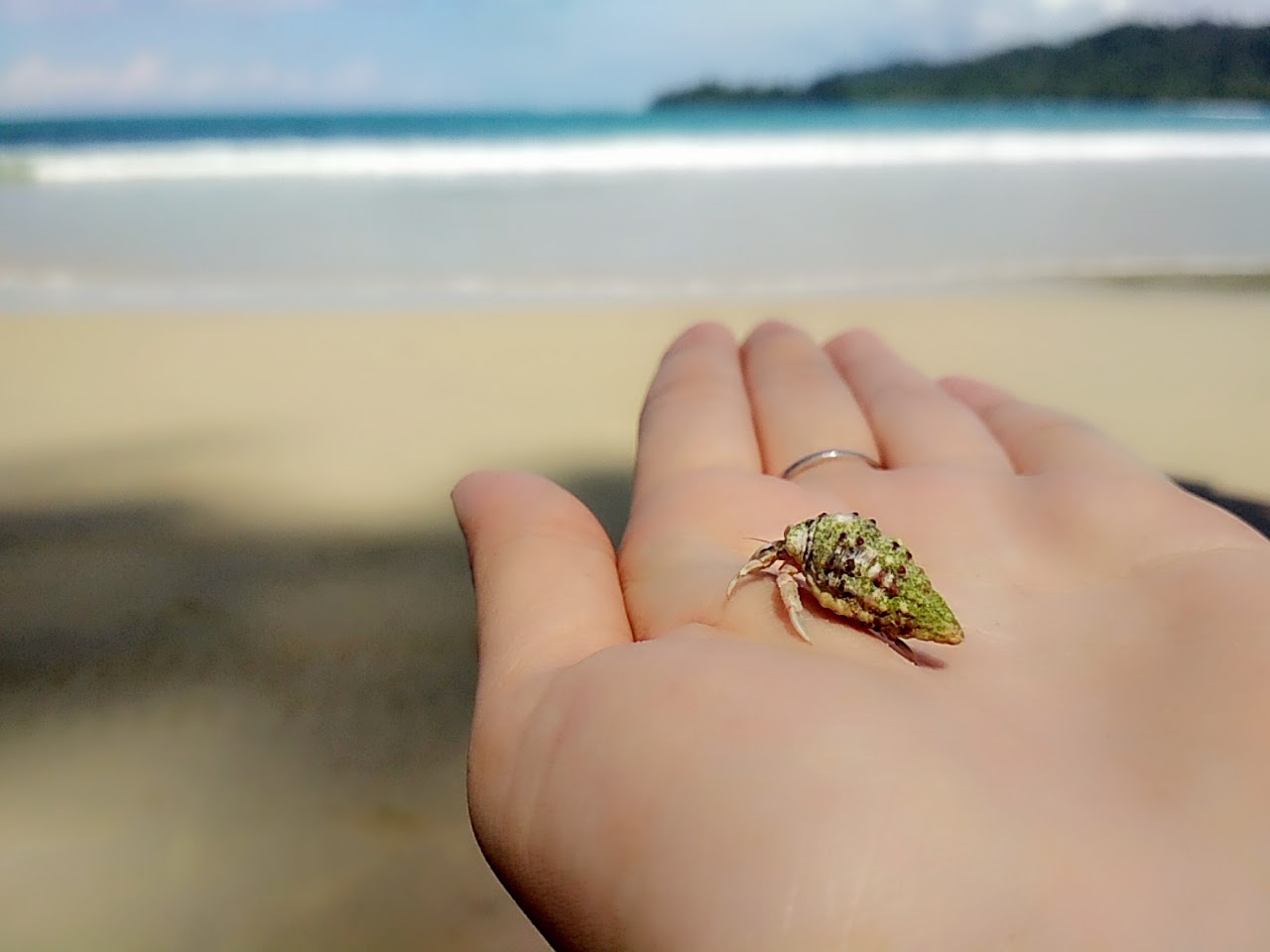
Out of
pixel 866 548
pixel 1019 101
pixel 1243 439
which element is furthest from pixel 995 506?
pixel 1019 101

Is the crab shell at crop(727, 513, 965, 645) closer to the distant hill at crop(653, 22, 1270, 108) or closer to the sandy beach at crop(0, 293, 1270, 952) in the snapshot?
the sandy beach at crop(0, 293, 1270, 952)

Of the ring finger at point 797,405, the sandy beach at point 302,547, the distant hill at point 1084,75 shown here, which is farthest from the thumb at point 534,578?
the distant hill at point 1084,75

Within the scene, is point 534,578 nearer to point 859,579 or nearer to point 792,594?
point 792,594

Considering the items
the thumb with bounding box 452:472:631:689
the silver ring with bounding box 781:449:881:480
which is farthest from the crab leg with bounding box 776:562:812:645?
the silver ring with bounding box 781:449:881:480

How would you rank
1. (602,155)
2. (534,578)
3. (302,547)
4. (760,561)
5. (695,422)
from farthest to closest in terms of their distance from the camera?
1. (602,155)
2. (302,547)
3. (695,422)
4. (760,561)
5. (534,578)

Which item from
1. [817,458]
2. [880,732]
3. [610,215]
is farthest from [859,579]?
[610,215]

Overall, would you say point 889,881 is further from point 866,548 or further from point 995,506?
point 995,506

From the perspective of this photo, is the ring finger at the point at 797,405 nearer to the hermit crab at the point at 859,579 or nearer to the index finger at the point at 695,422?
the index finger at the point at 695,422
